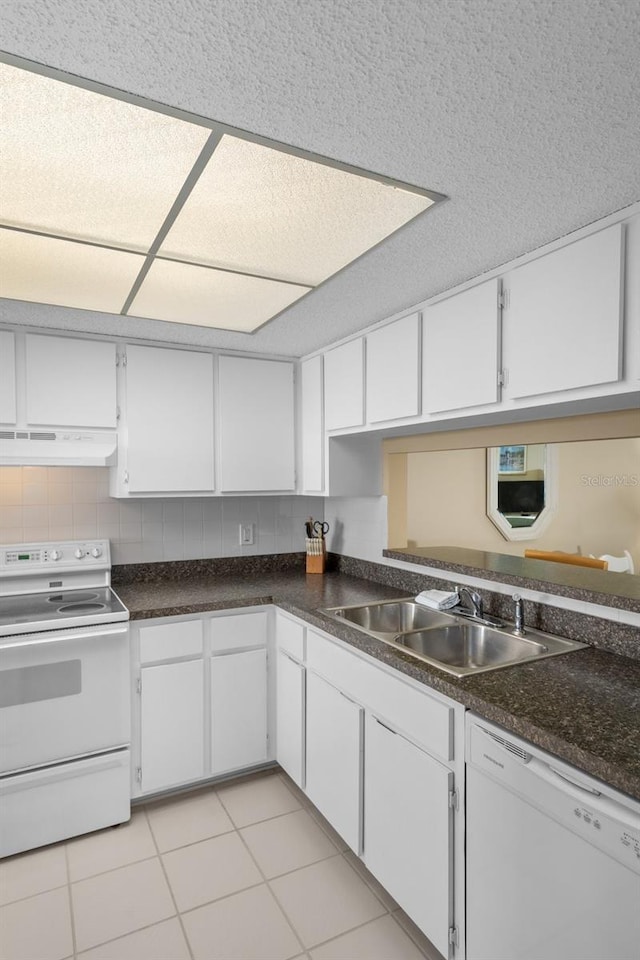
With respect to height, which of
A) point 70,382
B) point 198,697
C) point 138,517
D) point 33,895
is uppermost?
point 70,382

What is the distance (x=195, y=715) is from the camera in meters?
2.57

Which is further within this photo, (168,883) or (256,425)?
(256,425)

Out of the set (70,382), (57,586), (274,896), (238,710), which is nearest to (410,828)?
(274,896)

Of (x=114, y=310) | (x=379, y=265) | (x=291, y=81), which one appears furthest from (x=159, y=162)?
(x=114, y=310)

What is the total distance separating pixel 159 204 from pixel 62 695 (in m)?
1.92

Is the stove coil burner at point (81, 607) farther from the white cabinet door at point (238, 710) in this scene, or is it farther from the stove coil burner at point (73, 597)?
the white cabinet door at point (238, 710)

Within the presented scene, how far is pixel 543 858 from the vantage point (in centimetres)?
127

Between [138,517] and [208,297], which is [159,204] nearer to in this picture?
[208,297]

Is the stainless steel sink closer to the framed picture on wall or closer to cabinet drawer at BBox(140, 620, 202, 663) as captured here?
cabinet drawer at BBox(140, 620, 202, 663)

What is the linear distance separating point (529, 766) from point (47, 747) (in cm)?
190

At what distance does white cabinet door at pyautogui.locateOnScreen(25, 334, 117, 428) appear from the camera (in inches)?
102

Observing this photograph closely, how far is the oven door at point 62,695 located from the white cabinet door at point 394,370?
58.3 inches

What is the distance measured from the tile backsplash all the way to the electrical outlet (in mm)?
22

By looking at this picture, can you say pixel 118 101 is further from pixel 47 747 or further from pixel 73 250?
pixel 47 747
